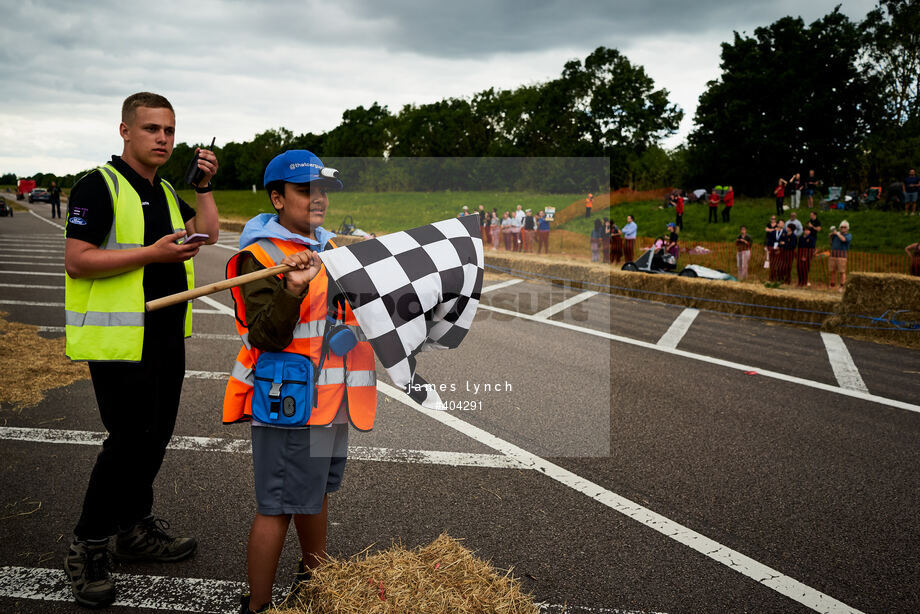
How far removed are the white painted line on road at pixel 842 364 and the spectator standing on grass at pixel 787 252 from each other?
3.86 metres

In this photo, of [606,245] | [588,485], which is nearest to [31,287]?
[588,485]

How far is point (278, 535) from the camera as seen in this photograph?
2.38 meters

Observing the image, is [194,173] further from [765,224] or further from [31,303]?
[765,224]

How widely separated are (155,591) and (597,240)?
1840 cm

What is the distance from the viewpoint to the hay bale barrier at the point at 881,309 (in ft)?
30.3

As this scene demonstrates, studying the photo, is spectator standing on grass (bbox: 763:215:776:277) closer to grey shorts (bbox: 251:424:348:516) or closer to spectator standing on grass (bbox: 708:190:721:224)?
spectator standing on grass (bbox: 708:190:721:224)

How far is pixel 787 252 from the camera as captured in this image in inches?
522

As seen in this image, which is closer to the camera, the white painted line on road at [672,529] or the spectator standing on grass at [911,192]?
the white painted line on road at [672,529]

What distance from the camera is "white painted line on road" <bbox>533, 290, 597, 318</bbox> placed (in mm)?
10867

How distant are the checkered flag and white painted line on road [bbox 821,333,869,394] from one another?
5955mm

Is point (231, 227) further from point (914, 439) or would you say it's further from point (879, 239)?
point (914, 439)

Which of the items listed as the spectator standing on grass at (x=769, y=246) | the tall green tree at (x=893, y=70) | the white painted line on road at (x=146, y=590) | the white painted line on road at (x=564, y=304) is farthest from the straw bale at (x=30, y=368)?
the tall green tree at (x=893, y=70)

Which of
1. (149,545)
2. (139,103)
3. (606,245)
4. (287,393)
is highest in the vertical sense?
(139,103)

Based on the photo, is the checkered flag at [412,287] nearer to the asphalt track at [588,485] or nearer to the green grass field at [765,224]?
the asphalt track at [588,485]
